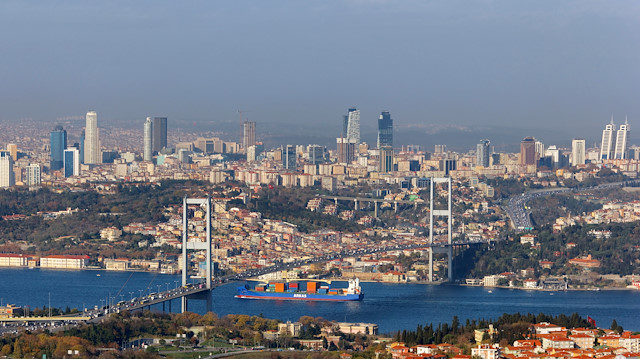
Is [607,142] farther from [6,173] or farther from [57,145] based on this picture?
[6,173]

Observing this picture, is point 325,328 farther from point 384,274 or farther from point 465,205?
point 465,205

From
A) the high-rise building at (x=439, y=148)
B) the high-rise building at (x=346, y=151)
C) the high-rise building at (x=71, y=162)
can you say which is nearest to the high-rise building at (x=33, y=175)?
the high-rise building at (x=71, y=162)

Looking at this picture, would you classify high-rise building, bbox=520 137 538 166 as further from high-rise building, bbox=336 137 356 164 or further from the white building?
the white building

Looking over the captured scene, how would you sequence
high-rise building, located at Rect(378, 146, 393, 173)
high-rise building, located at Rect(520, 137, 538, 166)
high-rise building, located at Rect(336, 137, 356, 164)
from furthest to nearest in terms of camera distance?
1. high-rise building, located at Rect(336, 137, 356, 164)
2. high-rise building, located at Rect(520, 137, 538, 166)
3. high-rise building, located at Rect(378, 146, 393, 173)

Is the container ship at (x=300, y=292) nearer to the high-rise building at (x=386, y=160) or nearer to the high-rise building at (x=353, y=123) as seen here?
the high-rise building at (x=386, y=160)

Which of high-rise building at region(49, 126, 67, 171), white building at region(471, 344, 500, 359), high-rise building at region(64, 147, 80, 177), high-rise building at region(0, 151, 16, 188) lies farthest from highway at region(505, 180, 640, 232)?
white building at region(471, 344, 500, 359)

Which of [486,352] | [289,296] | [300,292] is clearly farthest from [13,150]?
[486,352]
